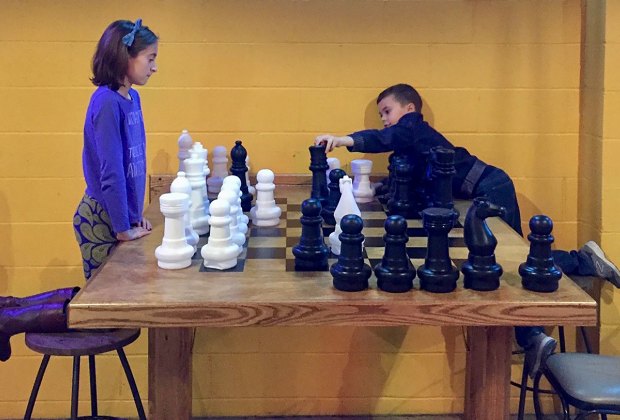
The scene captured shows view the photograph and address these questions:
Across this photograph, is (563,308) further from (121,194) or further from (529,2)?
(529,2)

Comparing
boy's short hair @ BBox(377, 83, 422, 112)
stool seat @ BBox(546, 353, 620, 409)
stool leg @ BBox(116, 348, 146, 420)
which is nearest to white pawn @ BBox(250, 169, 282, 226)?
stool leg @ BBox(116, 348, 146, 420)

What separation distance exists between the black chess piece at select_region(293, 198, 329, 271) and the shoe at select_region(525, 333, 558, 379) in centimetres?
105

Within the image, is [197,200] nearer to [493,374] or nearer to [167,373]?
[167,373]

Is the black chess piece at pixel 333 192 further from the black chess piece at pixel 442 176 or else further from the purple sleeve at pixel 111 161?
the purple sleeve at pixel 111 161

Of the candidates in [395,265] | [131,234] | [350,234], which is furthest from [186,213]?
[395,265]

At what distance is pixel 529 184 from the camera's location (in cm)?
351

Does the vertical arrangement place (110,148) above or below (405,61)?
below

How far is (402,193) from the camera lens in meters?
2.71

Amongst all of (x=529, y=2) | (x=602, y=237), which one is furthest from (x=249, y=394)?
(x=529, y=2)

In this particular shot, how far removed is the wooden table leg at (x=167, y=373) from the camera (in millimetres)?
2174

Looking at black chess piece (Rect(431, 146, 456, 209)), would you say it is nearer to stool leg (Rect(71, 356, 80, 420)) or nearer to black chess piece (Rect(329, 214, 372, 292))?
black chess piece (Rect(329, 214, 372, 292))

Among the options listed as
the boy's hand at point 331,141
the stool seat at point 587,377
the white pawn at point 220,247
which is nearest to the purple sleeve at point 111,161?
the white pawn at point 220,247

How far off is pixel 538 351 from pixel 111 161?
5.19 ft

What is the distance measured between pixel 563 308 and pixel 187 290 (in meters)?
0.86
